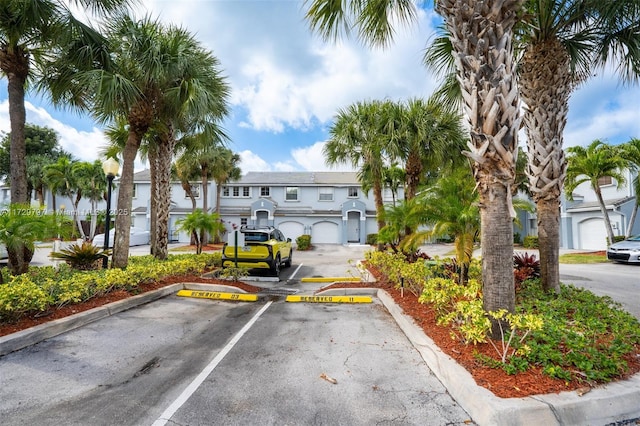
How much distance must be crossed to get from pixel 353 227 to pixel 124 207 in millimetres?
22805

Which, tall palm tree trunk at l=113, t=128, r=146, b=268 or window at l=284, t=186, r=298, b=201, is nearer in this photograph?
tall palm tree trunk at l=113, t=128, r=146, b=268

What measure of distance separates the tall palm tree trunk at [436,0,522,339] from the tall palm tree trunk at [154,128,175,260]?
9.90 metres

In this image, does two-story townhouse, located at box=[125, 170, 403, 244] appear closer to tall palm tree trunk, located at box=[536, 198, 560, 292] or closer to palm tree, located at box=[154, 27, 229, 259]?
palm tree, located at box=[154, 27, 229, 259]

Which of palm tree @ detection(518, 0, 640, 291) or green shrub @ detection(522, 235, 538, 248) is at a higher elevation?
palm tree @ detection(518, 0, 640, 291)

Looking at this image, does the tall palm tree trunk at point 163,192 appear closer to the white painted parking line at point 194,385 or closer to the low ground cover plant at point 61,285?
the low ground cover plant at point 61,285

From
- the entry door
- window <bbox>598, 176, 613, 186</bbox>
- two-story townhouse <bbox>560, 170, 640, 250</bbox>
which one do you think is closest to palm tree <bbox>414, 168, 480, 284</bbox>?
two-story townhouse <bbox>560, 170, 640, 250</bbox>

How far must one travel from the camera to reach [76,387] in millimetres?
3318

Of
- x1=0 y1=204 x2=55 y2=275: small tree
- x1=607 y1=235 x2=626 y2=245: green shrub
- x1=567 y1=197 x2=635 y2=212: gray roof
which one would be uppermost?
x1=567 y1=197 x2=635 y2=212: gray roof

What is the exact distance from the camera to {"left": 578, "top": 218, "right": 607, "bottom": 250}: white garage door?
21188mm

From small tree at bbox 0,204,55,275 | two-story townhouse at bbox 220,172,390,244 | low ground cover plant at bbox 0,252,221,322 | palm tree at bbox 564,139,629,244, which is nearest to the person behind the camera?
low ground cover plant at bbox 0,252,221,322

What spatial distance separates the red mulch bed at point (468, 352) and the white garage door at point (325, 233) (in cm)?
2218

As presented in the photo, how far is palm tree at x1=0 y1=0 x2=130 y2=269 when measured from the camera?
6.31m

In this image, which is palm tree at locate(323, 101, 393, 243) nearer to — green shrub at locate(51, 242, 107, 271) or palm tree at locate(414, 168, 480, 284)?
palm tree at locate(414, 168, 480, 284)

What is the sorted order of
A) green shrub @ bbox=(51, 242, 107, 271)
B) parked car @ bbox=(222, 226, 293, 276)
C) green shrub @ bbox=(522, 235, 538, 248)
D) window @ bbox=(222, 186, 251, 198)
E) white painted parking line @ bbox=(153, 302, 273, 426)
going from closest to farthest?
white painted parking line @ bbox=(153, 302, 273, 426)
green shrub @ bbox=(51, 242, 107, 271)
parked car @ bbox=(222, 226, 293, 276)
green shrub @ bbox=(522, 235, 538, 248)
window @ bbox=(222, 186, 251, 198)
